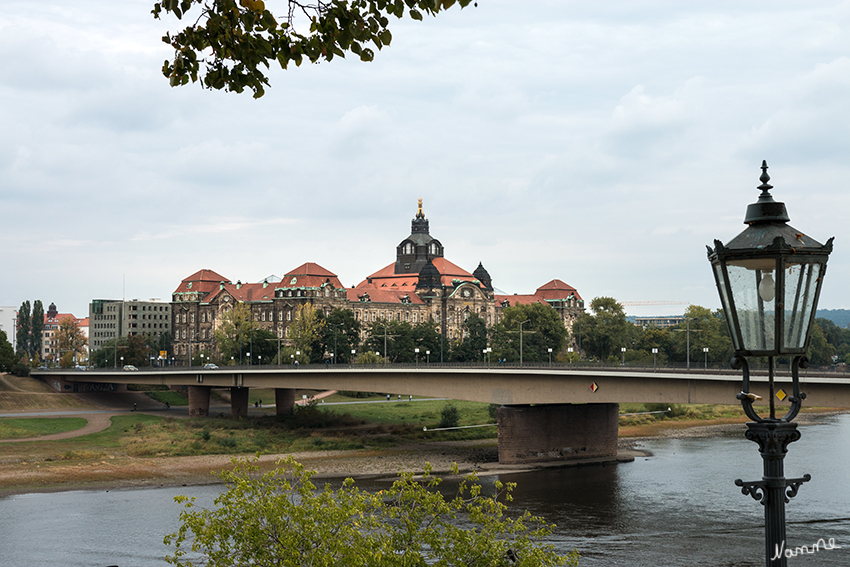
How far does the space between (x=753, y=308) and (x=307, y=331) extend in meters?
125

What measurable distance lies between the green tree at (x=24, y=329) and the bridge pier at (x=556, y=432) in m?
141

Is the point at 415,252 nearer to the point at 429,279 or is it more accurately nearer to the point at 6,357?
the point at 429,279

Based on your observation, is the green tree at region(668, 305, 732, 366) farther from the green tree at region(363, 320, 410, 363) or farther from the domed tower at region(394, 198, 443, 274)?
the domed tower at region(394, 198, 443, 274)

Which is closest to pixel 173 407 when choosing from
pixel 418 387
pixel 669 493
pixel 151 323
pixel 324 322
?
pixel 324 322

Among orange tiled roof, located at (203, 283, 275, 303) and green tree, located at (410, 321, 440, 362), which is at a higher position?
orange tiled roof, located at (203, 283, 275, 303)

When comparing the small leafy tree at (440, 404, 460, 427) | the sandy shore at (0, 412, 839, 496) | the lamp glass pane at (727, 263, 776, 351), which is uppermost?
the lamp glass pane at (727, 263, 776, 351)

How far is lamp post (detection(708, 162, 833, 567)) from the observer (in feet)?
21.3

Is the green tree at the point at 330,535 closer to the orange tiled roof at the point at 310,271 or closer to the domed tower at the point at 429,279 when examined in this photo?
the orange tiled roof at the point at 310,271

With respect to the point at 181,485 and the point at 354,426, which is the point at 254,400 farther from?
the point at 181,485

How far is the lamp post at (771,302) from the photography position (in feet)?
21.3

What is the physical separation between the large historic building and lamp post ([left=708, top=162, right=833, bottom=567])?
480 feet

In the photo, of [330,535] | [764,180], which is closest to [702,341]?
[330,535]

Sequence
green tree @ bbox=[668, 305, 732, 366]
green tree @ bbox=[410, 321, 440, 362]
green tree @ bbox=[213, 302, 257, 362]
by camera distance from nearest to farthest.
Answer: green tree @ bbox=[668, 305, 732, 366]
green tree @ bbox=[213, 302, 257, 362]
green tree @ bbox=[410, 321, 440, 362]

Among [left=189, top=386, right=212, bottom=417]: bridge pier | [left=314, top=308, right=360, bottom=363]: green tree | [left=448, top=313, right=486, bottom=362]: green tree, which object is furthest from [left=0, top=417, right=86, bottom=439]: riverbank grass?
[left=448, top=313, right=486, bottom=362]: green tree
